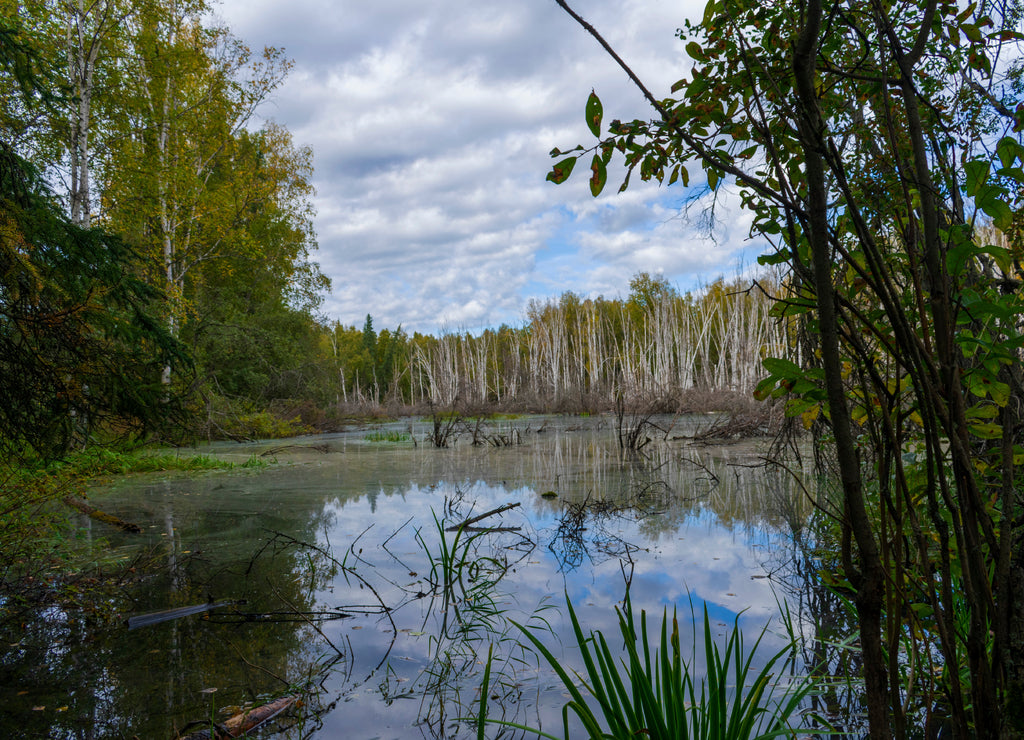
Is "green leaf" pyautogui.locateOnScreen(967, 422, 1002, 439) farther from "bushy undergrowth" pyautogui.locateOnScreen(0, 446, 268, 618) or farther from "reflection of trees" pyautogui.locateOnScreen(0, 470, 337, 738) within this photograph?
"bushy undergrowth" pyautogui.locateOnScreen(0, 446, 268, 618)

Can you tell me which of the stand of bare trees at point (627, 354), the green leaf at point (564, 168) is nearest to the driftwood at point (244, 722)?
the green leaf at point (564, 168)

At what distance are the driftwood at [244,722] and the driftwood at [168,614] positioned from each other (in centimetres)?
134

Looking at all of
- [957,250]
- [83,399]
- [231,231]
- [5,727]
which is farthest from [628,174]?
[231,231]

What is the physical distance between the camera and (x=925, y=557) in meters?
1.14

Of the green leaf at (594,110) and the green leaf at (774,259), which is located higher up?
the green leaf at (594,110)

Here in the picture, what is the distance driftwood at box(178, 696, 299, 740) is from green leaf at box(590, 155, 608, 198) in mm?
2021

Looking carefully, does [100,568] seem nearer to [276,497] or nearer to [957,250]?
[276,497]

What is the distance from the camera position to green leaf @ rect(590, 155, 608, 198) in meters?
1.45

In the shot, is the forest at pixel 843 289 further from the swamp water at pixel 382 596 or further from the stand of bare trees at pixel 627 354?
the stand of bare trees at pixel 627 354

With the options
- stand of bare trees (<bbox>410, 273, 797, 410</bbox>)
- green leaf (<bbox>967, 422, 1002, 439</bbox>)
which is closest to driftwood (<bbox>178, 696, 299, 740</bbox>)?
green leaf (<bbox>967, 422, 1002, 439</bbox>)

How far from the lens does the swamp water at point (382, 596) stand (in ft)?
8.00

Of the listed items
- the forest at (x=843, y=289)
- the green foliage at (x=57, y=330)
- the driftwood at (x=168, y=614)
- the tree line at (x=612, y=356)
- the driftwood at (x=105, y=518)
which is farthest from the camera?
the tree line at (x=612, y=356)

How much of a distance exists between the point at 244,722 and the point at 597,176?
2199mm

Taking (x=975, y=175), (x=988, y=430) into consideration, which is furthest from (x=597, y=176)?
(x=988, y=430)
